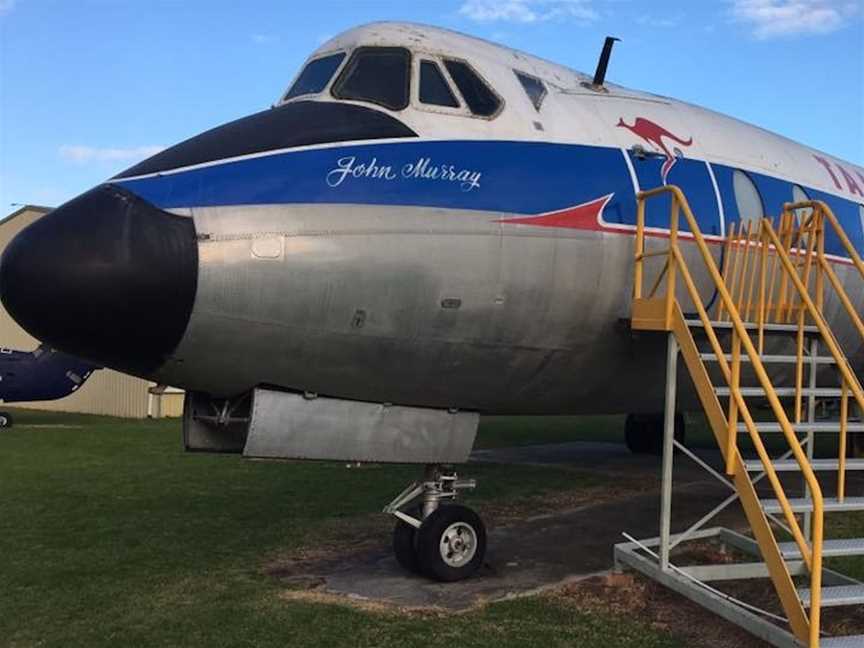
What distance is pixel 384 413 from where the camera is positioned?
6910 mm

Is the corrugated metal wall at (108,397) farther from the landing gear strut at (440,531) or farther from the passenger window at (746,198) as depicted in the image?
the passenger window at (746,198)

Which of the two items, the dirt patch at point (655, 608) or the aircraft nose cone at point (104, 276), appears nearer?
the aircraft nose cone at point (104, 276)

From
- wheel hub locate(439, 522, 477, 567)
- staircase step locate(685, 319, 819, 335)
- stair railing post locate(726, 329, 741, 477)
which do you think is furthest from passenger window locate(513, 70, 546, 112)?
wheel hub locate(439, 522, 477, 567)

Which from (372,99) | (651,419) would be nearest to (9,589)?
(372,99)

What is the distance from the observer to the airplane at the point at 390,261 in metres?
5.67

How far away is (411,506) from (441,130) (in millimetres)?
4171

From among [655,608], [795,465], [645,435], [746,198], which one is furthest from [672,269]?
[645,435]

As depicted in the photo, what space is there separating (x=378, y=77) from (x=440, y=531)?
3742 millimetres

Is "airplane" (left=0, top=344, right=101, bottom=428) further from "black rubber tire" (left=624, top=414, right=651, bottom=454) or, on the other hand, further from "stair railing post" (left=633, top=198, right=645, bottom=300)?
"stair railing post" (left=633, top=198, right=645, bottom=300)

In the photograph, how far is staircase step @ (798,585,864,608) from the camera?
222 inches

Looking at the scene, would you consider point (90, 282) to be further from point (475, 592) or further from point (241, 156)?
point (475, 592)

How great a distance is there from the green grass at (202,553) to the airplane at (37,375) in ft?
29.9

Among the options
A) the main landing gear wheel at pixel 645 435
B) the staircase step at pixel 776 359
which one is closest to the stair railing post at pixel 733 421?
the staircase step at pixel 776 359

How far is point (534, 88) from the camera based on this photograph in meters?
7.64
